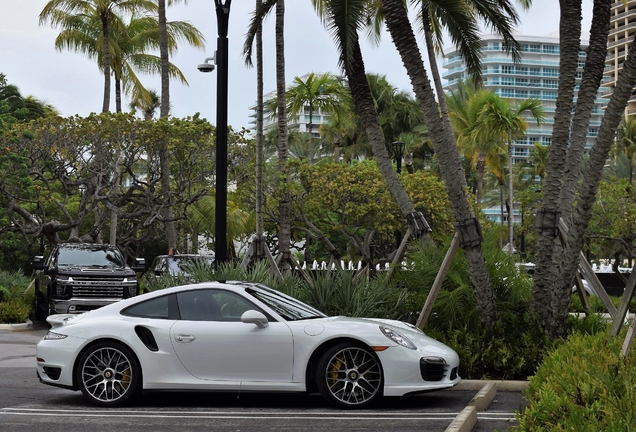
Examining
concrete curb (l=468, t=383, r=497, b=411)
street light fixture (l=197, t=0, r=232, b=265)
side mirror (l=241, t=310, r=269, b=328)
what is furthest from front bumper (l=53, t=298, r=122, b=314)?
concrete curb (l=468, t=383, r=497, b=411)

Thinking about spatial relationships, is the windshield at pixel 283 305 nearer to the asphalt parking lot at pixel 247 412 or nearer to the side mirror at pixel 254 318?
the side mirror at pixel 254 318

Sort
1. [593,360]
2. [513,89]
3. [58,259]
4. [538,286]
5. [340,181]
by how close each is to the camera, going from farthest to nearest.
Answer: [513,89] < [340,181] < [58,259] < [538,286] < [593,360]

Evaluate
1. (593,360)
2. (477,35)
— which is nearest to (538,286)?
(593,360)

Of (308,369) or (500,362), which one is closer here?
(308,369)

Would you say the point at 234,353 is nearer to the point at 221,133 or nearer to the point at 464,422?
the point at 464,422

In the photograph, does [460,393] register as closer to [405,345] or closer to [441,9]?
[405,345]

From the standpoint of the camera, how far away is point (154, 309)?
403 inches

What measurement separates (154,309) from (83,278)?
12.4 meters

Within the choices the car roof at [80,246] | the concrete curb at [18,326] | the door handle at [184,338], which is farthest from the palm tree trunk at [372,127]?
the concrete curb at [18,326]

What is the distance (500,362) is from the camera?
12.1m

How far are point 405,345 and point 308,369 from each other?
3.48 feet

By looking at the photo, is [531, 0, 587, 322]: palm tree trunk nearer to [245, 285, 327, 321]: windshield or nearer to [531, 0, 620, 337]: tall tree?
[531, 0, 620, 337]: tall tree

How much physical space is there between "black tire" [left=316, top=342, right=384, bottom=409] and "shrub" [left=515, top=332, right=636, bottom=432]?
2451 mm

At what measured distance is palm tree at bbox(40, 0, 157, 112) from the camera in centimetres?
3953
